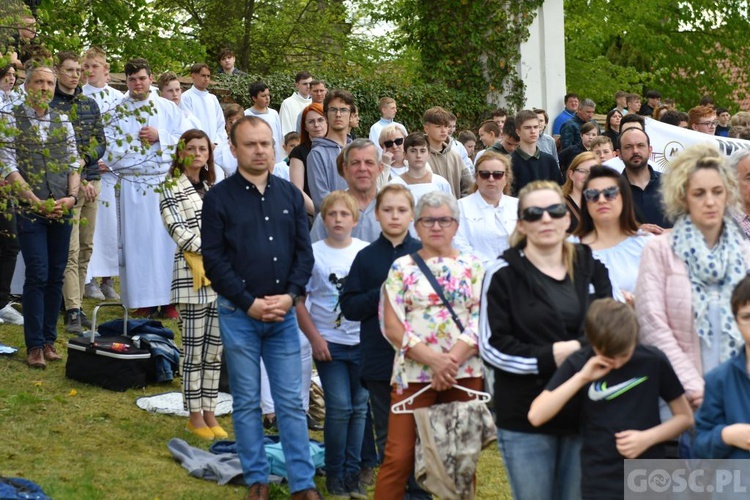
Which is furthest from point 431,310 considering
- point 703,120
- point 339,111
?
point 703,120

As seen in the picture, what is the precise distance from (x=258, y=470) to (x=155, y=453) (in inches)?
58.7

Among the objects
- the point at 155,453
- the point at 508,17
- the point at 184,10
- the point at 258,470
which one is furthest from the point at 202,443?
the point at 184,10

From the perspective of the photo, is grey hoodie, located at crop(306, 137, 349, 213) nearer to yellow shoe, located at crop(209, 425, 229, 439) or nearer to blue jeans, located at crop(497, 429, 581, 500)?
yellow shoe, located at crop(209, 425, 229, 439)

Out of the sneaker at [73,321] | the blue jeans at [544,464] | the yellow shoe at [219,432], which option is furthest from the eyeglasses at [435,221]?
the sneaker at [73,321]

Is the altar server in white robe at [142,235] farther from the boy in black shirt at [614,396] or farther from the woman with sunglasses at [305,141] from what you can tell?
the boy in black shirt at [614,396]

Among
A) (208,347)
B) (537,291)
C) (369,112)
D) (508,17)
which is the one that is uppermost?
(508,17)

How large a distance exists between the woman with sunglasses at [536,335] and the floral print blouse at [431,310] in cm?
82

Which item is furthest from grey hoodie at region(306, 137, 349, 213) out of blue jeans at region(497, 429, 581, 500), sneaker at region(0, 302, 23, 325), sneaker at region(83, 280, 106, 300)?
blue jeans at region(497, 429, 581, 500)

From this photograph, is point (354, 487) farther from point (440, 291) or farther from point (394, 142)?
point (394, 142)

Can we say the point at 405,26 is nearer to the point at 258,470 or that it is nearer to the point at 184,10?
the point at 184,10

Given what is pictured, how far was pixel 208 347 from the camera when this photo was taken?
8500mm

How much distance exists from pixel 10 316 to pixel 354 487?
5.44 meters

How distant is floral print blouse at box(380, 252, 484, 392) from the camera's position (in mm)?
6203

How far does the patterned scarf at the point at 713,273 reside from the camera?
536 centimetres
